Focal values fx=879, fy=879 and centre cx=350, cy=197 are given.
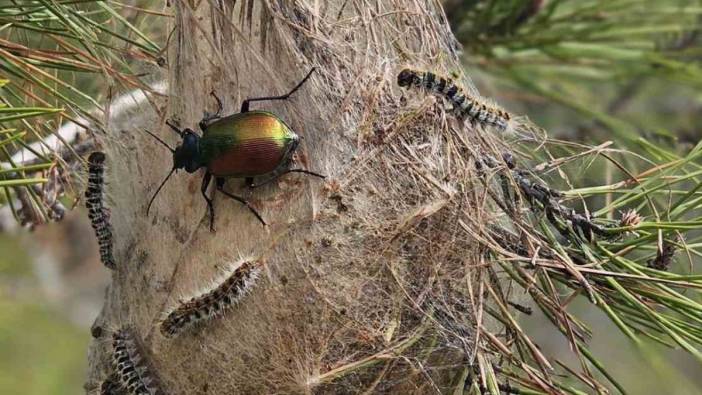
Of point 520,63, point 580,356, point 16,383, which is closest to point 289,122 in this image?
point 580,356

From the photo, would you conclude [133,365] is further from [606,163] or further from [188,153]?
[606,163]

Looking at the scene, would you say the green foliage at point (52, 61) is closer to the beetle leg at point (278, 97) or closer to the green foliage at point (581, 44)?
→ the beetle leg at point (278, 97)

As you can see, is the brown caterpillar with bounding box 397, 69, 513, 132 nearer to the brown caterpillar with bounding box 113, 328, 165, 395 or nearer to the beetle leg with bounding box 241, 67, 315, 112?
the beetle leg with bounding box 241, 67, 315, 112

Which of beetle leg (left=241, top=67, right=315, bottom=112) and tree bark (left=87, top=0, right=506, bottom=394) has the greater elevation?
beetle leg (left=241, top=67, right=315, bottom=112)

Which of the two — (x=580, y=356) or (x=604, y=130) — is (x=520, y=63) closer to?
(x=604, y=130)

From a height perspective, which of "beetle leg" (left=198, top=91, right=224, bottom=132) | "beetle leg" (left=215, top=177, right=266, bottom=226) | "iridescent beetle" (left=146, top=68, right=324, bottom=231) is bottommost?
"beetle leg" (left=215, top=177, right=266, bottom=226)

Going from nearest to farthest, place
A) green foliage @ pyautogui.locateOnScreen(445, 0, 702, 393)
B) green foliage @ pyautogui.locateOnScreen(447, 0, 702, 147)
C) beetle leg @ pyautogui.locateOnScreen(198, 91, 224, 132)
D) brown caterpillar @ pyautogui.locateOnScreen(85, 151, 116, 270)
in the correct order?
green foliage @ pyautogui.locateOnScreen(445, 0, 702, 393)
beetle leg @ pyautogui.locateOnScreen(198, 91, 224, 132)
brown caterpillar @ pyautogui.locateOnScreen(85, 151, 116, 270)
green foliage @ pyautogui.locateOnScreen(447, 0, 702, 147)

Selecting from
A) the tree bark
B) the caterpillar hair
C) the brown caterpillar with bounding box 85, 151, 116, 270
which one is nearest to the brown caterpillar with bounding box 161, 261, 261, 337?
the tree bark
